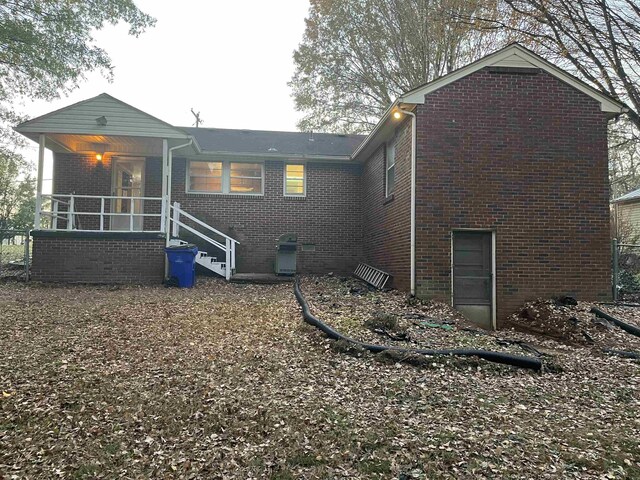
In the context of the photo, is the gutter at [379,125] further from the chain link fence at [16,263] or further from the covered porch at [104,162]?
the chain link fence at [16,263]

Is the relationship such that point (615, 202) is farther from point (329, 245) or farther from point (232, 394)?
point (232, 394)

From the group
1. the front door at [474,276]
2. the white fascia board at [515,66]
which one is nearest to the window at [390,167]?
the white fascia board at [515,66]

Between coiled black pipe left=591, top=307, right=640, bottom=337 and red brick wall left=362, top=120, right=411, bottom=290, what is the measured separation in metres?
3.21

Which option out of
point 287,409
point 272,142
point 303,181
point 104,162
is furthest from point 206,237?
point 287,409

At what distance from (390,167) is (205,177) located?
5850mm

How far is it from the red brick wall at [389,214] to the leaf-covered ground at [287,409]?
319cm

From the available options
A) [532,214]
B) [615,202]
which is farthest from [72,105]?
[615,202]

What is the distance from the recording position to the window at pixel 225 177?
500 inches

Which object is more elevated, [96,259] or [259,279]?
[96,259]

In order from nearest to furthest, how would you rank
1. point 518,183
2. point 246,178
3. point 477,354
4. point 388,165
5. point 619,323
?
point 477,354 → point 619,323 → point 518,183 → point 388,165 → point 246,178

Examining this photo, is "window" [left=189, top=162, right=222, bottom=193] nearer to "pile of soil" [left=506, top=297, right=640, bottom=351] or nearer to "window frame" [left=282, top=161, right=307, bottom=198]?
"window frame" [left=282, top=161, right=307, bottom=198]

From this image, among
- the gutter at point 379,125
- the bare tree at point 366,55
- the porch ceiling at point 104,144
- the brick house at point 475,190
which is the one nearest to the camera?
the brick house at point 475,190

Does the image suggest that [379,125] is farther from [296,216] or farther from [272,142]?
[272,142]

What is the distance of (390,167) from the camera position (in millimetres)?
10258
